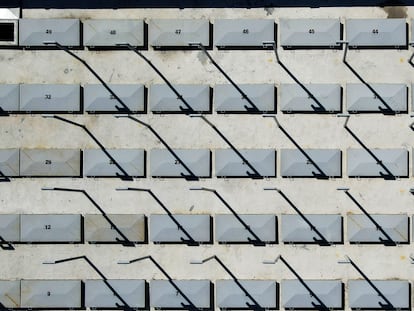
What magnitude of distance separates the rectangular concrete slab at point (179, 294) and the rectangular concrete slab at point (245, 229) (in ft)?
11.6

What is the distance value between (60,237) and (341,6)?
25418mm

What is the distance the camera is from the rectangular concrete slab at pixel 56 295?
3838 cm

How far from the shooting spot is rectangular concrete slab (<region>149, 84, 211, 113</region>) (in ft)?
125

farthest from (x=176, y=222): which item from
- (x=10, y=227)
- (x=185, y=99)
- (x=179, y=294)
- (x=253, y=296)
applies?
(x=10, y=227)

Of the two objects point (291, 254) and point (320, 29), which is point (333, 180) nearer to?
point (291, 254)

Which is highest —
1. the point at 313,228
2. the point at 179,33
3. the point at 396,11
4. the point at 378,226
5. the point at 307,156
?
the point at 396,11

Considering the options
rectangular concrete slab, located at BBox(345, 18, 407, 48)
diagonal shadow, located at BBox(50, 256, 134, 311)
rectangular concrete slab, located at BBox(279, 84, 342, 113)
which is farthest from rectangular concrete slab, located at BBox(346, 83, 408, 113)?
diagonal shadow, located at BBox(50, 256, 134, 311)

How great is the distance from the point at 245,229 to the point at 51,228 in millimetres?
13537

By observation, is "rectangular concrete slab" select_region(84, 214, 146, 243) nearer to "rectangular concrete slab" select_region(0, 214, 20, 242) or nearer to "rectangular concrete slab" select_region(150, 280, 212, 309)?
"rectangular concrete slab" select_region(150, 280, 212, 309)

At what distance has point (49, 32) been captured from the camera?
1521 inches

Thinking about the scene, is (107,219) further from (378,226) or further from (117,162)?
(378,226)

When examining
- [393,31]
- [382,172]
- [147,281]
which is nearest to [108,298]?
[147,281]

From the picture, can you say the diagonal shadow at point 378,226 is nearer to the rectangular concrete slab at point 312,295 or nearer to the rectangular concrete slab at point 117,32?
the rectangular concrete slab at point 312,295

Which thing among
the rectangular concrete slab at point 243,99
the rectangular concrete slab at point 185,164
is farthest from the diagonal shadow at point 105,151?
the rectangular concrete slab at point 243,99
